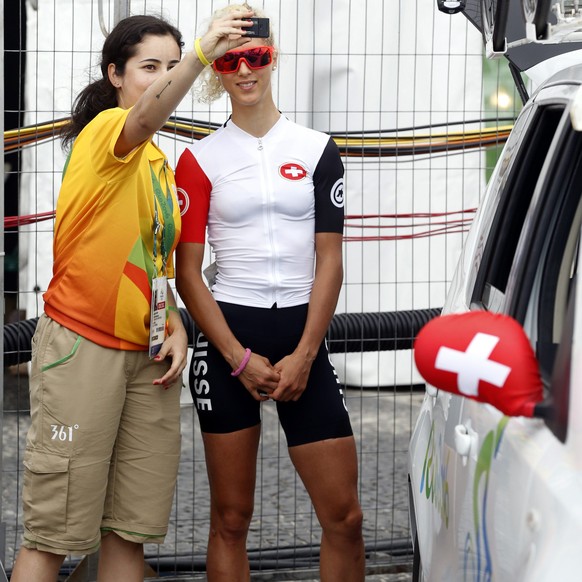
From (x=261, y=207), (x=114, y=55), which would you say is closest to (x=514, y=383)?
(x=261, y=207)

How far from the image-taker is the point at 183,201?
3744 mm

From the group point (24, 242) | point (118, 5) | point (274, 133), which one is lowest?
point (24, 242)

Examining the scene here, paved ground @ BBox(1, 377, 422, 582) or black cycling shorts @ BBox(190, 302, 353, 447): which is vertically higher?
black cycling shorts @ BBox(190, 302, 353, 447)

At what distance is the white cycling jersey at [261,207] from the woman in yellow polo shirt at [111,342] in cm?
13

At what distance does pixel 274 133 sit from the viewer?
3.85 meters

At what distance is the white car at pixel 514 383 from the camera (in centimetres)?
193

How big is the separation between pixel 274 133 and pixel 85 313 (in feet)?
2.85

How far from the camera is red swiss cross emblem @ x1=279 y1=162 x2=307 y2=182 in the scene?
3764mm

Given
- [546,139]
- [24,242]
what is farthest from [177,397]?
[24,242]

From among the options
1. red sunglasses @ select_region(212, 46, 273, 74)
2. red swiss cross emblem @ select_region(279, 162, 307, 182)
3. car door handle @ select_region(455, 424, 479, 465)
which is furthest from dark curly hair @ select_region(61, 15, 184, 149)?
car door handle @ select_region(455, 424, 479, 465)

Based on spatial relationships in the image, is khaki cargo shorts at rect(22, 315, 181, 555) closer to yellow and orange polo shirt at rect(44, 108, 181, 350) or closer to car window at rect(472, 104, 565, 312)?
yellow and orange polo shirt at rect(44, 108, 181, 350)

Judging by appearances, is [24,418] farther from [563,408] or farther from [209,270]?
[563,408]

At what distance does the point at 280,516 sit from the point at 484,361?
396cm

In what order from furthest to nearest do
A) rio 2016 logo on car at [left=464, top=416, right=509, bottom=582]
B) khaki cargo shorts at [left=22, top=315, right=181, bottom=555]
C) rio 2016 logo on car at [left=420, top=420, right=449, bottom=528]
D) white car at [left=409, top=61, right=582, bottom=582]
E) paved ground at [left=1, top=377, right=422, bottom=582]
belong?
paved ground at [left=1, top=377, right=422, bottom=582] → khaki cargo shorts at [left=22, top=315, right=181, bottom=555] → rio 2016 logo on car at [left=420, top=420, right=449, bottom=528] → rio 2016 logo on car at [left=464, top=416, right=509, bottom=582] → white car at [left=409, top=61, right=582, bottom=582]
